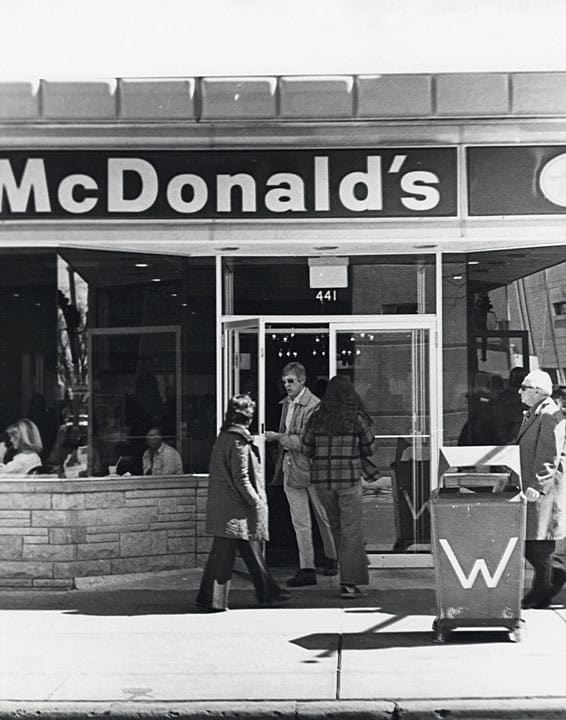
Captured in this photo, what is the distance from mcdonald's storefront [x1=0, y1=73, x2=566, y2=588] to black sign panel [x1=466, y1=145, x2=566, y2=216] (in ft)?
Answer: 0.06

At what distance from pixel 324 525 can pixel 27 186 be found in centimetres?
394

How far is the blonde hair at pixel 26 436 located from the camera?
33.4ft

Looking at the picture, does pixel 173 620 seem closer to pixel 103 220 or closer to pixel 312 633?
pixel 312 633

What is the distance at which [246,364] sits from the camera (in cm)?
1059

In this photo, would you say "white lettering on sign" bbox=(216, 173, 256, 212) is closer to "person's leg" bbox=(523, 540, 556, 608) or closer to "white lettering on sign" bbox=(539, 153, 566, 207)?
"white lettering on sign" bbox=(539, 153, 566, 207)

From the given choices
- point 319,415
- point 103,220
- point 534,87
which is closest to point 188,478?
point 319,415

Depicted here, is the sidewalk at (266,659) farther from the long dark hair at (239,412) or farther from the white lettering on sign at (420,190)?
the white lettering on sign at (420,190)

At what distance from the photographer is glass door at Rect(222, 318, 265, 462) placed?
10.5 metres

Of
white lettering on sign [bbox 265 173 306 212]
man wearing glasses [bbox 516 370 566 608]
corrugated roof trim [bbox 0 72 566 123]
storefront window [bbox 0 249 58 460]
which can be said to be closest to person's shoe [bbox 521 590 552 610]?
man wearing glasses [bbox 516 370 566 608]

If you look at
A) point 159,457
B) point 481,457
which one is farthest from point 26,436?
point 481,457

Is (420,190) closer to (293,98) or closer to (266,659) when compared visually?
(293,98)

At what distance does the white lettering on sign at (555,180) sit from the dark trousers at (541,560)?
3.05 m

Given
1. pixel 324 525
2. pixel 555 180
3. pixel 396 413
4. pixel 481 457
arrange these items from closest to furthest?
pixel 481 457, pixel 324 525, pixel 555 180, pixel 396 413

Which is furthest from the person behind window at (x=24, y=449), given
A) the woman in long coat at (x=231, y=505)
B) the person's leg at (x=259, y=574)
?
the person's leg at (x=259, y=574)
